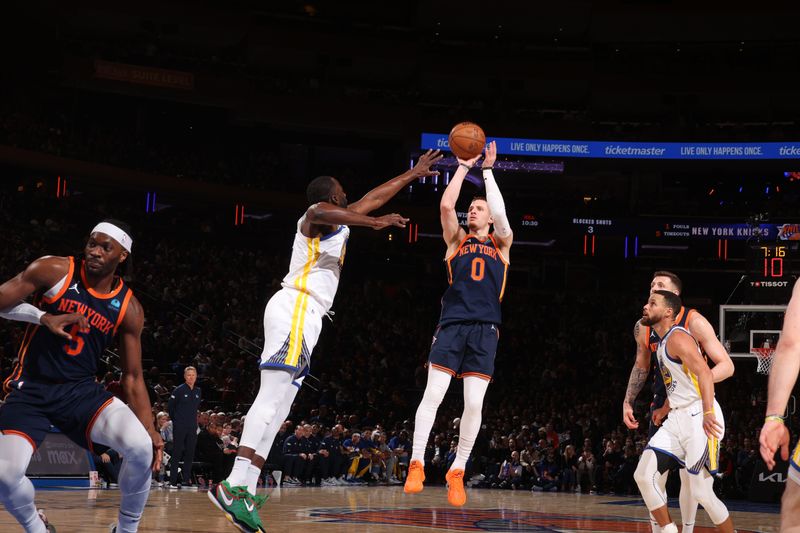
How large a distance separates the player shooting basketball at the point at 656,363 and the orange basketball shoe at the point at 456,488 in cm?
173

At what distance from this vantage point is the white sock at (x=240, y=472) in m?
6.53

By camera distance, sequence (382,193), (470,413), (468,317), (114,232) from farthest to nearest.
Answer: (468,317) → (470,413) → (382,193) → (114,232)

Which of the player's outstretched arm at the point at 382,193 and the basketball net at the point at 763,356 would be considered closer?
the player's outstretched arm at the point at 382,193

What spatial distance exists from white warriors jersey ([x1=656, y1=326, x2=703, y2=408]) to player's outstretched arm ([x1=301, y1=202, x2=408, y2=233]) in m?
2.78

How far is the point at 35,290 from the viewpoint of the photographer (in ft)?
18.6

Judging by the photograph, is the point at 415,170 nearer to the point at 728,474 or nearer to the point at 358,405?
the point at 728,474

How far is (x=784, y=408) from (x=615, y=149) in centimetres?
3011

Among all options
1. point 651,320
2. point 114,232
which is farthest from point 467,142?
point 114,232

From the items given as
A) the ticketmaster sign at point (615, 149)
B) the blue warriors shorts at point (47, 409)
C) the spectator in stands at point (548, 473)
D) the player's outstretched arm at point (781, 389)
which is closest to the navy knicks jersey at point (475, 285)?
the blue warriors shorts at point (47, 409)

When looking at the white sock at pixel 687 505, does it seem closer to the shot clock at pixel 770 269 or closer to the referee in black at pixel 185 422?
the referee in black at pixel 185 422

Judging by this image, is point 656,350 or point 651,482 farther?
point 656,350

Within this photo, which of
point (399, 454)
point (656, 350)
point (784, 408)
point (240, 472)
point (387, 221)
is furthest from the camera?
point (399, 454)

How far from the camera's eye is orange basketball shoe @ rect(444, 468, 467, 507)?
7.39 metres

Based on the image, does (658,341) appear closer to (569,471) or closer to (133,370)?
(133,370)
